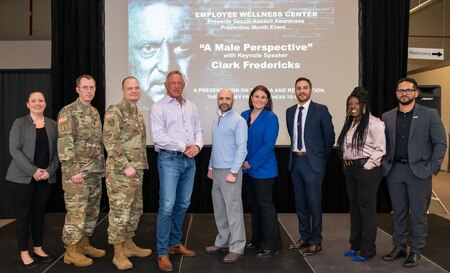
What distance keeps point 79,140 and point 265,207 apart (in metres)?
1.56

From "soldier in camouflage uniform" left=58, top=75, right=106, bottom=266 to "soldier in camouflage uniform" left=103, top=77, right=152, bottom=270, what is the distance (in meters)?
0.20

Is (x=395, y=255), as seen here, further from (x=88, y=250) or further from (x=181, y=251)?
(x=88, y=250)

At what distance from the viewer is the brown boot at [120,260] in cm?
308

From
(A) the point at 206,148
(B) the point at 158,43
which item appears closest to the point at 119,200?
(A) the point at 206,148

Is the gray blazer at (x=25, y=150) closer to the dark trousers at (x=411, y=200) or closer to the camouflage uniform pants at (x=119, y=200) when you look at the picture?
the camouflage uniform pants at (x=119, y=200)

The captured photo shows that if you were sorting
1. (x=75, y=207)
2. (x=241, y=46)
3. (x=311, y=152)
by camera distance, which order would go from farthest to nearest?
(x=241, y=46)
(x=311, y=152)
(x=75, y=207)

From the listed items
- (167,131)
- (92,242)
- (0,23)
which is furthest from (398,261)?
(0,23)

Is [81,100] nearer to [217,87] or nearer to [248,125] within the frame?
[248,125]

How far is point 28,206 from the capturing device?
10.1 feet

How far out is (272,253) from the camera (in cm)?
342

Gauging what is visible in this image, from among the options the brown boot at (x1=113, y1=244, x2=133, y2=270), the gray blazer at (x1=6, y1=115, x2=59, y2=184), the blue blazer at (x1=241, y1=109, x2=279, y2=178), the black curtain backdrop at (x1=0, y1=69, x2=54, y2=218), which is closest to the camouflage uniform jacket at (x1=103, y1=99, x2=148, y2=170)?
the gray blazer at (x1=6, y1=115, x2=59, y2=184)

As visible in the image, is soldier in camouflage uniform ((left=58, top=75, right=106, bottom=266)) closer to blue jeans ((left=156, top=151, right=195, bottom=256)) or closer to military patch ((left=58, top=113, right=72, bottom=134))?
military patch ((left=58, top=113, right=72, bottom=134))

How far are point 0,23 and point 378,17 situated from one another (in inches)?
288

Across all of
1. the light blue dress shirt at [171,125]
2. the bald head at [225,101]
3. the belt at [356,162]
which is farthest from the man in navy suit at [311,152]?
the light blue dress shirt at [171,125]
